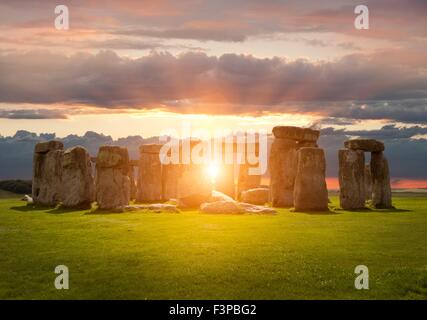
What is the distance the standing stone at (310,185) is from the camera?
27141mm

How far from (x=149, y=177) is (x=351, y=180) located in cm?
1572

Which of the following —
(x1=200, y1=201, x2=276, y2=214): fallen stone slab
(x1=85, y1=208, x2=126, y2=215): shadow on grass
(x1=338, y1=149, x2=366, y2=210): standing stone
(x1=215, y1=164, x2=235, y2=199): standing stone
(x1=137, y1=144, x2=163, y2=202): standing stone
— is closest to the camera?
(x1=200, y1=201, x2=276, y2=214): fallen stone slab

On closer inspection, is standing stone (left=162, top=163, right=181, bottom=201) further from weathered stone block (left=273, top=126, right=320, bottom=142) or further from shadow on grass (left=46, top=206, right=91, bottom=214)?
shadow on grass (left=46, top=206, right=91, bottom=214)

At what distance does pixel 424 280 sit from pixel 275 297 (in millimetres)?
3327

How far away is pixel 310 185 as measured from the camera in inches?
1074

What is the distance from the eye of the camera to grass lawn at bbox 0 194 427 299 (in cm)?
1073

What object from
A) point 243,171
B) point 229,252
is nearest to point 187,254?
point 229,252

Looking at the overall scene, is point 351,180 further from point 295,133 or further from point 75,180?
point 75,180

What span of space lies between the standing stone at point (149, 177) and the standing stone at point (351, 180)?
48.5ft

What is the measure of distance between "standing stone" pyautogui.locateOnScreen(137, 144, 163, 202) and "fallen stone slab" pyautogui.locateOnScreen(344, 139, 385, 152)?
14.7m

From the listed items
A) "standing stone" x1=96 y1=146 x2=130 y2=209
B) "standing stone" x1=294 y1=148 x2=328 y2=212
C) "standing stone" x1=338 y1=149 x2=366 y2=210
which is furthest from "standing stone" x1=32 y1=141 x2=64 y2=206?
"standing stone" x1=338 y1=149 x2=366 y2=210

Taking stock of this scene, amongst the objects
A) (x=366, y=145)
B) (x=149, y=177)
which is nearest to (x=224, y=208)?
(x=366, y=145)

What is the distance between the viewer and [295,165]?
101 feet

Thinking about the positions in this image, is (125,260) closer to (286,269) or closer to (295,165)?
(286,269)
